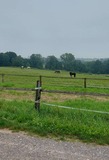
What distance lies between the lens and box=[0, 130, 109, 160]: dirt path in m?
4.51

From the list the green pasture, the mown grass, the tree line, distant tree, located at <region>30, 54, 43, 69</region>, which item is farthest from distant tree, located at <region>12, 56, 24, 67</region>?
the mown grass

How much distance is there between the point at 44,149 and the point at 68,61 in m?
106

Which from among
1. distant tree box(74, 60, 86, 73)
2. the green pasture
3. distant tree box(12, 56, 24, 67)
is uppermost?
distant tree box(12, 56, 24, 67)

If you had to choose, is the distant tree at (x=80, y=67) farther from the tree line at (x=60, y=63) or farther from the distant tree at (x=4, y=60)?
the distant tree at (x=4, y=60)

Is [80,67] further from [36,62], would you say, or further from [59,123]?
[59,123]

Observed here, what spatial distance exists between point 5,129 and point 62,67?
9847 centimetres

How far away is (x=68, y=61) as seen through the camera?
361ft

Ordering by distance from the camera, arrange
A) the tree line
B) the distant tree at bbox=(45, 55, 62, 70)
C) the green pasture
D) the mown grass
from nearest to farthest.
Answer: the mown grass < the green pasture < the tree line < the distant tree at bbox=(45, 55, 62, 70)

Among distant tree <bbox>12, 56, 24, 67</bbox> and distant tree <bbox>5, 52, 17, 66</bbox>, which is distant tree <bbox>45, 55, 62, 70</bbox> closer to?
distant tree <bbox>12, 56, 24, 67</bbox>

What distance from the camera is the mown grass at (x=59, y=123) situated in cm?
578

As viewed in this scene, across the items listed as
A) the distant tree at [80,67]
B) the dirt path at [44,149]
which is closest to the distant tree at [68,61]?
the distant tree at [80,67]

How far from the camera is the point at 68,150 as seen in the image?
16.0 ft

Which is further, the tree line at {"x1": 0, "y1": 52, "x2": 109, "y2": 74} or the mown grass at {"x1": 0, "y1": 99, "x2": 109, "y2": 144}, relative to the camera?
the tree line at {"x1": 0, "y1": 52, "x2": 109, "y2": 74}

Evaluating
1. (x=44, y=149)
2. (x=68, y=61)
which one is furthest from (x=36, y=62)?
(x=44, y=149)
